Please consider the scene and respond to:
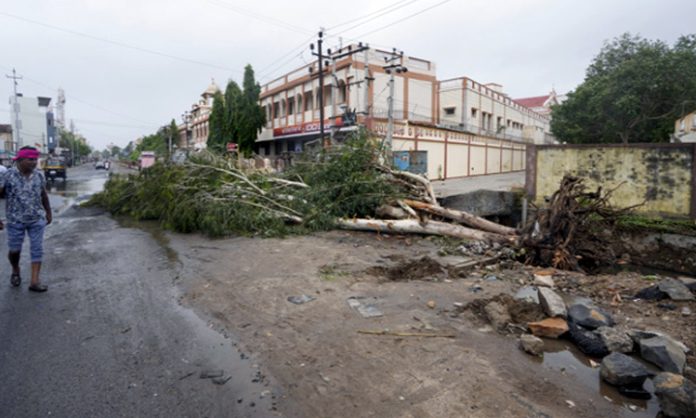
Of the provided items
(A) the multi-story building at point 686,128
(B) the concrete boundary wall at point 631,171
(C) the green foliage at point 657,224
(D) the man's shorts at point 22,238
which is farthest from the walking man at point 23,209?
(A) the multi-story building at point 686,128

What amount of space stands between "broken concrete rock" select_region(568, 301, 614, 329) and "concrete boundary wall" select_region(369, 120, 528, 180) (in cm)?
1458

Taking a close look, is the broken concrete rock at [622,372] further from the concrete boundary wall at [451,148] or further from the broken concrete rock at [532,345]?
the concrete boundary wall at [451,148]

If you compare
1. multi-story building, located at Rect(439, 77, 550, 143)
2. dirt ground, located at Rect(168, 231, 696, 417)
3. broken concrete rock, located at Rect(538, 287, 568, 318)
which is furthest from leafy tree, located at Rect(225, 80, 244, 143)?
broken concrete rock, located at Rect(538, 287, 568, 318)

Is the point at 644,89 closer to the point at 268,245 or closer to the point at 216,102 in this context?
the point at 268,245

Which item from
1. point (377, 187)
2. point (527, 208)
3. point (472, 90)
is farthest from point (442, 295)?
point (472, 90)

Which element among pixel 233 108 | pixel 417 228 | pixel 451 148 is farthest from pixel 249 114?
pixel 417 228

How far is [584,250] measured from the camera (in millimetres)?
8000

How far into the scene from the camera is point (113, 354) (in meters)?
3.59

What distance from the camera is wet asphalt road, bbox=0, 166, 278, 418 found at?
2.83 m

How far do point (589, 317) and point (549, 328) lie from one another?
1.57ft

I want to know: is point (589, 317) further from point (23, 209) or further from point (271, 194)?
point (271, 194)

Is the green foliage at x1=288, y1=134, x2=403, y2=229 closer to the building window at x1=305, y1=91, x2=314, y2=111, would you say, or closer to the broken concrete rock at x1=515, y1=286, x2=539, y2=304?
the broken concrete rock at x1=515, y1=286, x2=539, y2=304

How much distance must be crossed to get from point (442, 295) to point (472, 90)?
105ft

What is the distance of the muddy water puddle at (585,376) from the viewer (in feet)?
9.78
